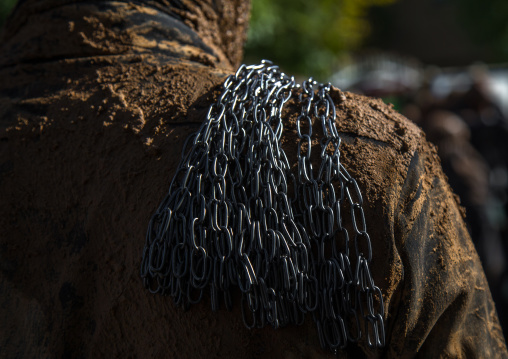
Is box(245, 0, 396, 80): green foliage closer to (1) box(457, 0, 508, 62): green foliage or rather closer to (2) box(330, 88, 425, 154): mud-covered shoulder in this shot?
(2) box(330, 88, 425, 154): mud-covered shoulder

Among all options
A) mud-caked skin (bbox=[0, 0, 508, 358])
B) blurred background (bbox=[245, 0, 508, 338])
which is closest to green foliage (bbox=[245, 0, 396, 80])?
blurred background (bbox=[245, 0, 508, 338])

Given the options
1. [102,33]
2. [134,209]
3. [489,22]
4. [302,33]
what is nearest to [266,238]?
[134,209]

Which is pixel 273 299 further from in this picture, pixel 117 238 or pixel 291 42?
pixel 291 42

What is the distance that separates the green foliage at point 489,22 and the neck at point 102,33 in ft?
75.1

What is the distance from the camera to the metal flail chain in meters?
1.32

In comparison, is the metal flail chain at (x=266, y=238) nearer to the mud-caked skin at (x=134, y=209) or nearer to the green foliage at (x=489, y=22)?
the mud-caked skin at (x=134, y=209)

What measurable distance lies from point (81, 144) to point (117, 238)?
1.08 feet

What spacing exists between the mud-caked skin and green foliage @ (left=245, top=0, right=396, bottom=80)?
8.31m

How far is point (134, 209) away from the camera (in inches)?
58.9

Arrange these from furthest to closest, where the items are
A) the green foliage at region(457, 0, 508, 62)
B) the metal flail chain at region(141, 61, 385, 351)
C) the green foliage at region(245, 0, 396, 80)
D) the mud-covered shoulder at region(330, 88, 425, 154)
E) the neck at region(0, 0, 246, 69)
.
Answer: the green foliage at region(457, 0, 508, 62), the green foliage at region(245, 0, 396, 80), the neck at region(0, 0, 246, 69), the mud-covered shoulder at region(330, 88, 425, 154), the metal flail chain at region(141, 61, 385, 351)

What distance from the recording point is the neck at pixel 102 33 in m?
1.79

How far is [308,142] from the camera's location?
1.45 m

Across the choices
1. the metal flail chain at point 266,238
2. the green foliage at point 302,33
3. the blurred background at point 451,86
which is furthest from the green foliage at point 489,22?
the metal flail chain at point 266,238

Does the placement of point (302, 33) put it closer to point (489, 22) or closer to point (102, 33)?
point (102, 33)
